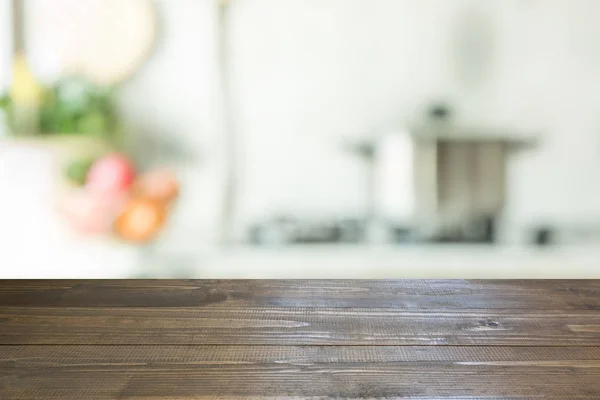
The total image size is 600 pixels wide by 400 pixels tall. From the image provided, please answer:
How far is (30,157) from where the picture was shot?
253cm

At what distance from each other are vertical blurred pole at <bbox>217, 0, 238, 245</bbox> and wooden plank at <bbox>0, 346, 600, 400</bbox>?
6.43ft

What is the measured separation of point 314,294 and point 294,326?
130 mm

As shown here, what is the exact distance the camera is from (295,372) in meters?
0.59

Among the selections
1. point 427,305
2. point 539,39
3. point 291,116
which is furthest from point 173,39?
point 427,305

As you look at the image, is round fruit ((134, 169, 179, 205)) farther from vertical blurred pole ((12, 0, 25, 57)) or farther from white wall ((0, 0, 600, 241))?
vertical blurred pole ((12, 0, 25, 57))

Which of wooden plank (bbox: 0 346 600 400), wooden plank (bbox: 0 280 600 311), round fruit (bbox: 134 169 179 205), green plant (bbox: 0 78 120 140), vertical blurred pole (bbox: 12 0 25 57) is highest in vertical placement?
vertical blurred pole (bbox: 12 0 25 57)

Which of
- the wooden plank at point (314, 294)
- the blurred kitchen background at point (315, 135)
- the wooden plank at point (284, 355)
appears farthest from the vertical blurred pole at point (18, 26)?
the wooden plank at point (284, 355)

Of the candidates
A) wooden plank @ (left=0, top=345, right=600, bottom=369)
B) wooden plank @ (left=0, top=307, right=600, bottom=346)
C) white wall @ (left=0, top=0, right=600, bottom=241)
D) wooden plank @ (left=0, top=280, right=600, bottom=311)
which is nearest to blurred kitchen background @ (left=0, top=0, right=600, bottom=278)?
white wall @ (left=0, top=0, right=600, bottom=241)

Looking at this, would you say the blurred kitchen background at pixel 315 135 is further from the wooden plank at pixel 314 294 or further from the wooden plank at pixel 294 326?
the wooden plank at pixel 294 326

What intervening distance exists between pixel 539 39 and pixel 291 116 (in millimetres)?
1049

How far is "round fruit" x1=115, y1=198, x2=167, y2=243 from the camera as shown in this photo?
8.19ft

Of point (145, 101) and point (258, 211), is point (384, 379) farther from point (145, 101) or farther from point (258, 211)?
point (145, 101)

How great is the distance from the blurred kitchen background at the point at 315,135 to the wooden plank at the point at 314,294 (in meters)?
1.63

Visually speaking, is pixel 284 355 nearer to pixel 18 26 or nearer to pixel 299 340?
pixel 299 340
